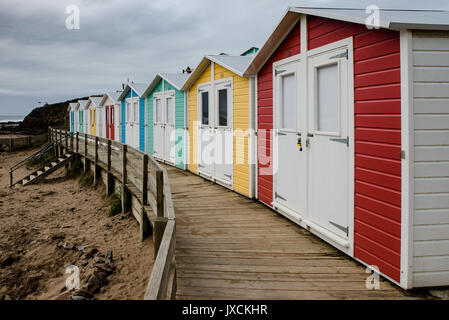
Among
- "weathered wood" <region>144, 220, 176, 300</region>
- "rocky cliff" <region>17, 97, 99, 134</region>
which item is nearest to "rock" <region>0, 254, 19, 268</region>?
"weathered wood" <region>144, 220, 176, 300</region>

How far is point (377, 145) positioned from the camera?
12.5ft

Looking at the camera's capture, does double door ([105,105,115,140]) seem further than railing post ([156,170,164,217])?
Yes

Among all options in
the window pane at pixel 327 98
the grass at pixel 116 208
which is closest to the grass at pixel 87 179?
the grass at pixel 116 208

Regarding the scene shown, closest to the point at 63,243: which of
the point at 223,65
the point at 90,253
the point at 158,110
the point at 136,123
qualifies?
the point at 90,253

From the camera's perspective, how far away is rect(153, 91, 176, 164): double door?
1228 cm

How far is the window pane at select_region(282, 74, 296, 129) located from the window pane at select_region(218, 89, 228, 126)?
2.65 meters

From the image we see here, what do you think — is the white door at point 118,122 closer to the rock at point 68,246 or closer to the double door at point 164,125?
the double door at point 164,125

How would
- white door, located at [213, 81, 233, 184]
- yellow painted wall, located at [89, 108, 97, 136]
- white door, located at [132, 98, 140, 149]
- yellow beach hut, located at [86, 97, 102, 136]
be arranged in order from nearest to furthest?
white door, located at [213, 81, 233, 184], white door, located at [132, 98, 140, 149], yellow beach hut, located at [86, 97, 102, 136], yellow painted wall, located at [89, 108, 97, 136]

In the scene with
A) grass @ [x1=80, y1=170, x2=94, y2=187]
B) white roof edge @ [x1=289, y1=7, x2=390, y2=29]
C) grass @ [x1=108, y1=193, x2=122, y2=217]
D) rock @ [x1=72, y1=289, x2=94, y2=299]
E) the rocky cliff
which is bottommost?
rock @ [x1=72, y1=289, x2=94, y2=299]

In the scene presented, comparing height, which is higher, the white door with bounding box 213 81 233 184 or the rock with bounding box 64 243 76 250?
the white door with bounding box 213 81 233 184

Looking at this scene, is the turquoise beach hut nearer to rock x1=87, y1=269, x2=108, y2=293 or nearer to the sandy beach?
the sandy beach

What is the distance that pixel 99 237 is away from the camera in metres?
8.63
